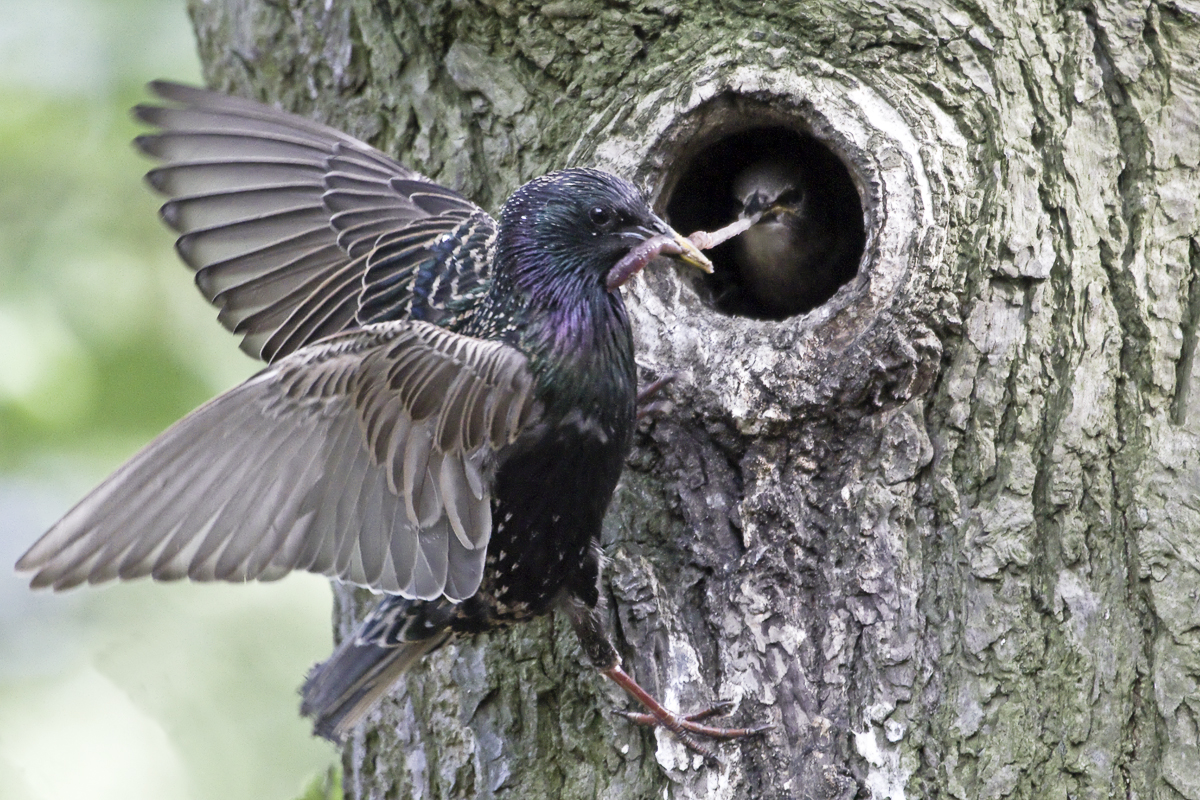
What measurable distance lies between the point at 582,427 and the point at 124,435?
2.05 m

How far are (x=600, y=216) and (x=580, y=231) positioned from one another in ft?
0.17

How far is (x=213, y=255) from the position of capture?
2793 millimetres

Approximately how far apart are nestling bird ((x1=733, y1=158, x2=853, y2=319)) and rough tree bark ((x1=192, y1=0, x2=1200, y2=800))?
116 cm

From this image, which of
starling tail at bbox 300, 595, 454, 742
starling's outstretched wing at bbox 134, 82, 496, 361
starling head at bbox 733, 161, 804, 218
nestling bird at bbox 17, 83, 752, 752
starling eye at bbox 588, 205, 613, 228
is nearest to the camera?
nestling bird at bbox 17, 83, 752, 752

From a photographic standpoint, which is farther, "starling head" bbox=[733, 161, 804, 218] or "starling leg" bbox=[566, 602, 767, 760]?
"starling head" bbox=[733, 161, 804, 218]

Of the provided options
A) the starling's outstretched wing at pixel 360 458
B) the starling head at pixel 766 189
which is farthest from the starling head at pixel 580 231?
the starling head at pixel 766 189

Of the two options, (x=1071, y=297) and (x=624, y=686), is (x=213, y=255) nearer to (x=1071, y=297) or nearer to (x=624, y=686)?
(x=624, y=686)

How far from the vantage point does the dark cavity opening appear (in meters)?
3.83

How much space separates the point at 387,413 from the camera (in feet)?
7.55

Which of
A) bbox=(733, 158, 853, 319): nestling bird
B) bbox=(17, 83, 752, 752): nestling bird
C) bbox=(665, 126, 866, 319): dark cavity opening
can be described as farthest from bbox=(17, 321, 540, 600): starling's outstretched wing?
bbox=(733, 158, 853, 319): nestling bird

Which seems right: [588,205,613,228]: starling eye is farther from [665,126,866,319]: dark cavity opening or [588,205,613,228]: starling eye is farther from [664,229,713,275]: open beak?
[665,126,866,319]: dark cavity opening

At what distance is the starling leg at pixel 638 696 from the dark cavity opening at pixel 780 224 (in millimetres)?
1513

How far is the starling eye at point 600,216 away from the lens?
2.41 m

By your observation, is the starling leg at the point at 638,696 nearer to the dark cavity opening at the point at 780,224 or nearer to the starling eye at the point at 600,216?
the starling eye at the point at 600,216
